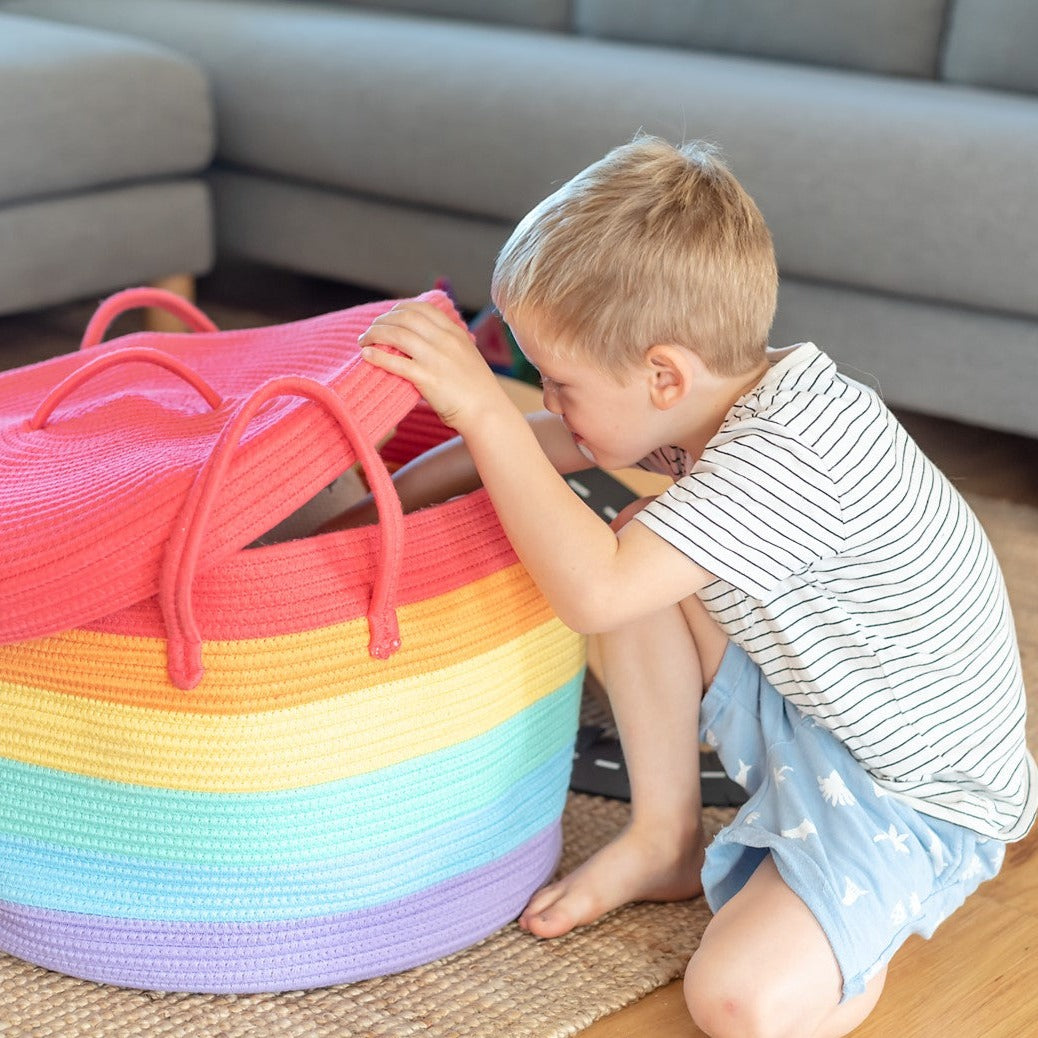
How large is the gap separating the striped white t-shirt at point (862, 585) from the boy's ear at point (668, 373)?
1.5 inches

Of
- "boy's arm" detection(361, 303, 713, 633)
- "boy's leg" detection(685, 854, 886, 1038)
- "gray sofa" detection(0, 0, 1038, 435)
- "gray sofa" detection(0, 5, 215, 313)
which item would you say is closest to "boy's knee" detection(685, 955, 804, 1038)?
"boy's leg" detection(685, 854, 886, 1038)

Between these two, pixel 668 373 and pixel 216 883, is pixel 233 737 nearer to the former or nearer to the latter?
pixel 216 883

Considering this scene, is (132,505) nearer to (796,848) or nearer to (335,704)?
(335,704)

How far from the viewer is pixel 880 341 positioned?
1823 millimetres

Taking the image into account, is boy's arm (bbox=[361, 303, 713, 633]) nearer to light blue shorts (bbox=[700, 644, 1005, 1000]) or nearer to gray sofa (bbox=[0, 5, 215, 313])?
light blue shorts (bbox=[700, 644, 1005, 1000])

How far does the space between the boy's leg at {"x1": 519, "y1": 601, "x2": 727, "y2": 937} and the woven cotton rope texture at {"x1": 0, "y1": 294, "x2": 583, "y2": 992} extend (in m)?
0.10

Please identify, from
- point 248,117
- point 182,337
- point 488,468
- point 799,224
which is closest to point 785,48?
point 799,224

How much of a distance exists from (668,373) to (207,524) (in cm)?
30

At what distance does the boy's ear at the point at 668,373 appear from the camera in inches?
35.1

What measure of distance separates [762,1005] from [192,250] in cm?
172

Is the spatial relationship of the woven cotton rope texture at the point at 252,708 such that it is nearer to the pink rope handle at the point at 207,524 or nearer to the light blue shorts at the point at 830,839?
the pink rope handle at the point at 207,524

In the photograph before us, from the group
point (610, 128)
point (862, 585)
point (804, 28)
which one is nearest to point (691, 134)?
point (610, 128)

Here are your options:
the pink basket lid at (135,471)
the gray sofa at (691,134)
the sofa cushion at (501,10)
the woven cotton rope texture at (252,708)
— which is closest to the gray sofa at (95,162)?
the gray sofa at (691,134)

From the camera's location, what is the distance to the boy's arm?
866 millimetres
